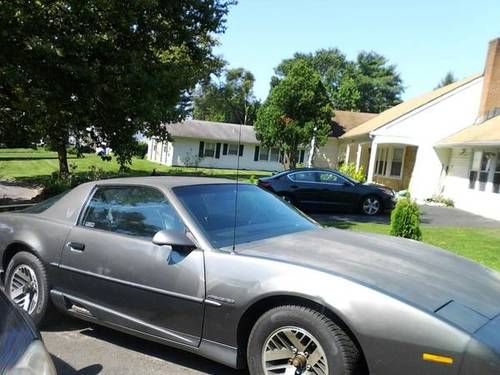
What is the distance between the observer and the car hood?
10.3ft

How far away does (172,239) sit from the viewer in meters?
3.72

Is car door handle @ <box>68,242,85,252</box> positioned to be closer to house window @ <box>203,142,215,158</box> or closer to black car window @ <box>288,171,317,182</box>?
black car window @ <box>288,171,317,182</box>

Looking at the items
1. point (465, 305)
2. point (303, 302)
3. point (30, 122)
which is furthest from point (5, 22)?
point (465, 305)

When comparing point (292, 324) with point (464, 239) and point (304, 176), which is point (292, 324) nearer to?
point (464, 239)

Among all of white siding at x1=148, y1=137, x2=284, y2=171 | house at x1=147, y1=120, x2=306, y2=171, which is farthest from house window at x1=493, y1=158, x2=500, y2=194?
white siding at x1=148, y1=137, x2=284, y2=171

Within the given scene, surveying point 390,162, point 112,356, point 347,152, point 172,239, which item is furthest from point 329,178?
point 347,152

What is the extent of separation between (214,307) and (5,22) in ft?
29.1

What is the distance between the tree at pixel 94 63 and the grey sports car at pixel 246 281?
21.6ft

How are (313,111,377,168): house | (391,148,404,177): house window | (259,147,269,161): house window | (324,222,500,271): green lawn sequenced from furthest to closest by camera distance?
(259,147,269,161): house window
(313,111,377,168): house
(391,148,404,177): house window
(324,222,500,271): green lawn

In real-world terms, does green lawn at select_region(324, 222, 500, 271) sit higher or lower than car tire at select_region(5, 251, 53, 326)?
lower

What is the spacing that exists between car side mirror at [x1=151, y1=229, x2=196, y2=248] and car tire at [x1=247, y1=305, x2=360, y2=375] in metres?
0.76

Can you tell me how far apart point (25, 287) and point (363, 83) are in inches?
2526

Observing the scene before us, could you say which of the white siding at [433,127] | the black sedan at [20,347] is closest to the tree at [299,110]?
the white siding at [433,127]

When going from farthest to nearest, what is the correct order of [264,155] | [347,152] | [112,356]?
[264,155] → [347,152] → [112,356]
